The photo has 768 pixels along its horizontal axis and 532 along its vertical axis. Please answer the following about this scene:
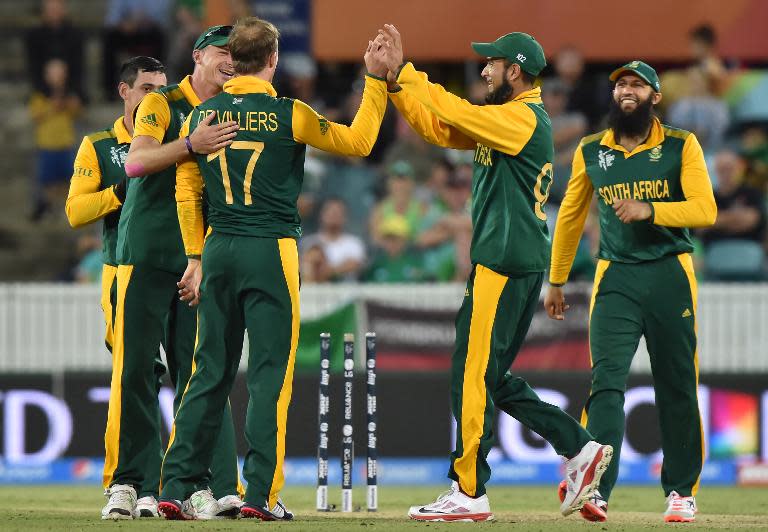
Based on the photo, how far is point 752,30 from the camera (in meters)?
16.2

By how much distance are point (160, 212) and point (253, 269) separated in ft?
2.75

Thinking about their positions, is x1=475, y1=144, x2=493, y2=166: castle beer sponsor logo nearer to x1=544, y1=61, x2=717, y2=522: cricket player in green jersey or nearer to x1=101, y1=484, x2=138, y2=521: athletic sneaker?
x1=544, y1=61, x2=717, y2=522: cricket player in green jersey

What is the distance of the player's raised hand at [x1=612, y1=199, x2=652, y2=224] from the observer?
7723mm

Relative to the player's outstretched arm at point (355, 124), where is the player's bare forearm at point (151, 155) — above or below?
below

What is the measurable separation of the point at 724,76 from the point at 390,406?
580 centimetres

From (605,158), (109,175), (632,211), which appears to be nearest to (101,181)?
(109,175)

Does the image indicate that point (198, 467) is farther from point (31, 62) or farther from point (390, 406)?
point (31, 62)

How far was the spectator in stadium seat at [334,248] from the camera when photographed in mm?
13852

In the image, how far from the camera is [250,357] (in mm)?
7219

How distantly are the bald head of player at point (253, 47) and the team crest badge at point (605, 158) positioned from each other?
201 cm

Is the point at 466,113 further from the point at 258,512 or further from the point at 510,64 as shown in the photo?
the point at 258,512

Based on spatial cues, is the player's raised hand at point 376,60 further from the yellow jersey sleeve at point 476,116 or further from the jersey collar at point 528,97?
the jersey collar at point 528,97

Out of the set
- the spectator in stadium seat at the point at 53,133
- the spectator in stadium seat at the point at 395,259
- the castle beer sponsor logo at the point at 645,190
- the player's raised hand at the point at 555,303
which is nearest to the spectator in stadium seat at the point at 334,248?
the spectator in stadium seat at the point at 395,259

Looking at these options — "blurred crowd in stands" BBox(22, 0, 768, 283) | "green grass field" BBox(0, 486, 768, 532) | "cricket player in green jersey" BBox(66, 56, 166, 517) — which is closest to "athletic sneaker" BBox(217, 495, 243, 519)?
"green grass field" BBox(0, 486, 768, 532)
